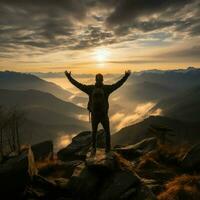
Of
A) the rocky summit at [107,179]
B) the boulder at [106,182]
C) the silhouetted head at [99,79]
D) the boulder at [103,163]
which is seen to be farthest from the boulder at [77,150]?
the boulder at [106,182]

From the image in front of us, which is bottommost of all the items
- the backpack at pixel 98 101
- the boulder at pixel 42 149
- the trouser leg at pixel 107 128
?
the boulder at pixel 42 149

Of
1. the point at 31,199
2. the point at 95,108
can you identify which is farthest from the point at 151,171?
the point at 31,199

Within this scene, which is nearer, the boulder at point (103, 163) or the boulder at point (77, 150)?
the boulder at point (103, 163)

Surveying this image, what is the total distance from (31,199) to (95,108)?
17.7ft

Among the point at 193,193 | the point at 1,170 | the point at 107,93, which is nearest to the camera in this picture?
the point at 193,193

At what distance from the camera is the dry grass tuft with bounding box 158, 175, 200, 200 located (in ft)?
37.9

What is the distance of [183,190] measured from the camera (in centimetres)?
1192

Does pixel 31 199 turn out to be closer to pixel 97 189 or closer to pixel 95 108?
pixel 97 189

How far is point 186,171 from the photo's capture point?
16.5 m

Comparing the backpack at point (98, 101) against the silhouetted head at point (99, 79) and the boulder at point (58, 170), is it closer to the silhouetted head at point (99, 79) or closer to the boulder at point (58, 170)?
the silhouetted head at point (99, 79)

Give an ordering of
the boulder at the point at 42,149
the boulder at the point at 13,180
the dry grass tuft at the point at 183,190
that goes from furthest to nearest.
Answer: the boulder at the point at 42,149 < the boulder at the point at 13,180 < the dry grass tuft at the point at 183,190

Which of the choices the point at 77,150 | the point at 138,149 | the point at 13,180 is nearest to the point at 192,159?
the point at 138,149

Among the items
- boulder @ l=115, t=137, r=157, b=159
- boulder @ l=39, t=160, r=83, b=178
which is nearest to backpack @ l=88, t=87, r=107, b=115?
boulder @ l=39, t=160, r=83, b=178

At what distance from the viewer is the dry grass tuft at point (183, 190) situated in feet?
37.9
